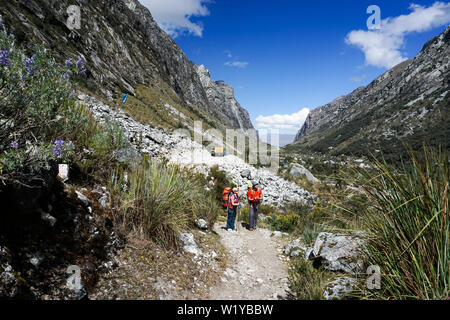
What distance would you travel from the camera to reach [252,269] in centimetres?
429

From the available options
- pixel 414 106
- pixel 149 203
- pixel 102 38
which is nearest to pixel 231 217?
pixel 149 203

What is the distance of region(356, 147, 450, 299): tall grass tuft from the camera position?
5.53ft

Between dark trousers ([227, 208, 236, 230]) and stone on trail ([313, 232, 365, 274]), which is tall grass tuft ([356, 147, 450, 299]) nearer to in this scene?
stone on trail ([313, 232, 365, 274])

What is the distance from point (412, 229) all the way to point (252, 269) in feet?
10.2

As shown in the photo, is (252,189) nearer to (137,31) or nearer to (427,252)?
(427,252)

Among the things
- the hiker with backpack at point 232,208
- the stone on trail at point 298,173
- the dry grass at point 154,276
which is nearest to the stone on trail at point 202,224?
the hiker with backpack at point 232,208

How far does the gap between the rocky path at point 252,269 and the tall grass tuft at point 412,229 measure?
197 cm

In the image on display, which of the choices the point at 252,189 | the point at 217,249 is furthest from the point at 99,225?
the point at 252,189

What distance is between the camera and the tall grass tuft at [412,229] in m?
1.69

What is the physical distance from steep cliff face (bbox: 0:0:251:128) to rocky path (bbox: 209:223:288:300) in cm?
839

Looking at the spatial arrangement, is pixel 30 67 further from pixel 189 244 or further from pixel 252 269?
pixel 252 269

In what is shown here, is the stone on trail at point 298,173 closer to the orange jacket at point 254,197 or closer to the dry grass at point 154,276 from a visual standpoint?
the orange jacket at point 254,197
